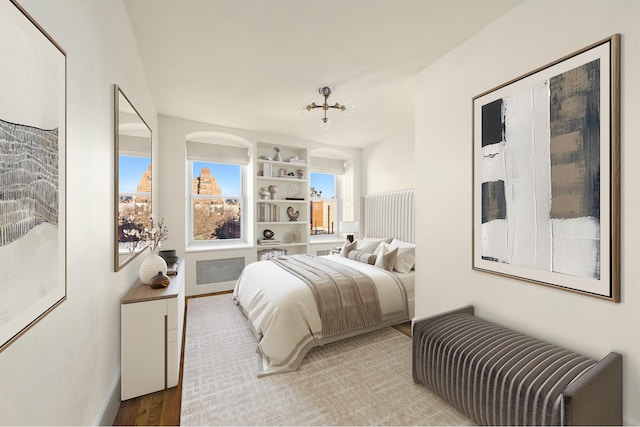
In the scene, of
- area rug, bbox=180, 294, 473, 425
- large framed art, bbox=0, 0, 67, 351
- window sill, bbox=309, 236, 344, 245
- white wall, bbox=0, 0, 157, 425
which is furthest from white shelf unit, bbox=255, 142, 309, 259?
large framed art, bbox=0, 0, 67, 351

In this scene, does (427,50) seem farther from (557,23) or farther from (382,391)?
(382,391)

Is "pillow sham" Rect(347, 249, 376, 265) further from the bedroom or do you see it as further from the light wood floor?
the light wood floor

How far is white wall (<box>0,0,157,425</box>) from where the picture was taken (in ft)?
2.79

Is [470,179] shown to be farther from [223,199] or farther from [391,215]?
[223,199]

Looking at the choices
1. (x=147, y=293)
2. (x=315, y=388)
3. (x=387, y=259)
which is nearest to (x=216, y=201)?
(x=147, y=293)

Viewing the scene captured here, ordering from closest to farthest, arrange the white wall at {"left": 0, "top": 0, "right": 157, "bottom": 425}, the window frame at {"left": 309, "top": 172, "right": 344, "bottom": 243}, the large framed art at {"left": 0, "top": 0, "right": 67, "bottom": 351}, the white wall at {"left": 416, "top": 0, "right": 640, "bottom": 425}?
the large framed art at {"left": 0, "top": 0, "right": 67, "bottom": 351} < the white wall at {"left": 0, "top": 0, "right": 157, "bottom": 425} < the white wall at {"left": 416, "top": 0, "right": 640, "bottom": 425} < the window frame at {"left": 309, "top": 172, "right": 344, "bottom": 243}

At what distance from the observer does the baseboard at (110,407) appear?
146 cm

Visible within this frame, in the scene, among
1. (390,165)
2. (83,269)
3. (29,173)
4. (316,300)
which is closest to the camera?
(29,173)

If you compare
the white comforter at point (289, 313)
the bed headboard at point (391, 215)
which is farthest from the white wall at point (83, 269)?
the bed headboard at point (391, 215)

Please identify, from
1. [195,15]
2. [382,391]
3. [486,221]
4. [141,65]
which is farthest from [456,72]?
[141,65]

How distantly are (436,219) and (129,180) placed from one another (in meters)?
2.58

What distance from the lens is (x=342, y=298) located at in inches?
100

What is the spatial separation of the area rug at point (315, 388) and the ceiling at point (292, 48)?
A: 263cm

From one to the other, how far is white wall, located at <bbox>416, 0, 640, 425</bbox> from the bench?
0.41ft
